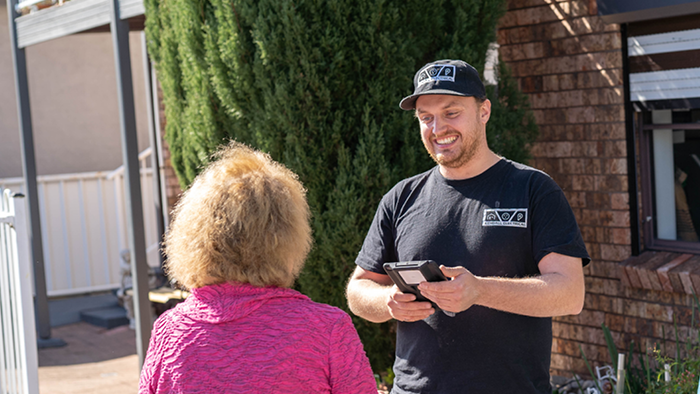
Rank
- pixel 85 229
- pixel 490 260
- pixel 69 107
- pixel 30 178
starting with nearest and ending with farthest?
pixel 490 260 < pixel 30 178 < pixel 85 229 < pixel 69 107

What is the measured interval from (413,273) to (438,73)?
72 centimetres

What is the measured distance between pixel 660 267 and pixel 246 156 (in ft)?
10.3

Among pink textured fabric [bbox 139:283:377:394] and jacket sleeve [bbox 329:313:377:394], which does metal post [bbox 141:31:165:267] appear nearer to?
pink textured fabric [bbox 139:283:377:394]

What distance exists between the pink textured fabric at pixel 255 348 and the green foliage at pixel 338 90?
218 cm

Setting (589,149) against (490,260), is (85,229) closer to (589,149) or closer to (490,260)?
(589,149)

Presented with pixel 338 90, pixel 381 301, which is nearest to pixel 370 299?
pixel 381 301

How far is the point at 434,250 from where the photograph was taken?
88.1 inches

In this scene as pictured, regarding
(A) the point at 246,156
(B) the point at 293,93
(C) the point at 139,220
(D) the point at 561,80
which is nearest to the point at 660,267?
(D) the point at 561,80

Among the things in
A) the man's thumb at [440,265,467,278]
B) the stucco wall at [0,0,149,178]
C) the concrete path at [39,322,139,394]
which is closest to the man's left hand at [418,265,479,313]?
the man's thumb at [440,265,467,278]

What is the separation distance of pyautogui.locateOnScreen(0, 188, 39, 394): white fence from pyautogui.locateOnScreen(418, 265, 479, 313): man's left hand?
Answer: 2741mm

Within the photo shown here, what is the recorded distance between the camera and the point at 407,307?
208 centimetres

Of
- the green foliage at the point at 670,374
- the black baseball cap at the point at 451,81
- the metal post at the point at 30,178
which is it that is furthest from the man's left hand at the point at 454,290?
the metal post at the point at 30,178

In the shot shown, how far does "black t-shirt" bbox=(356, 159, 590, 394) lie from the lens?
2.10 meters

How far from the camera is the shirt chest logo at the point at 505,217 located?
2117mm
